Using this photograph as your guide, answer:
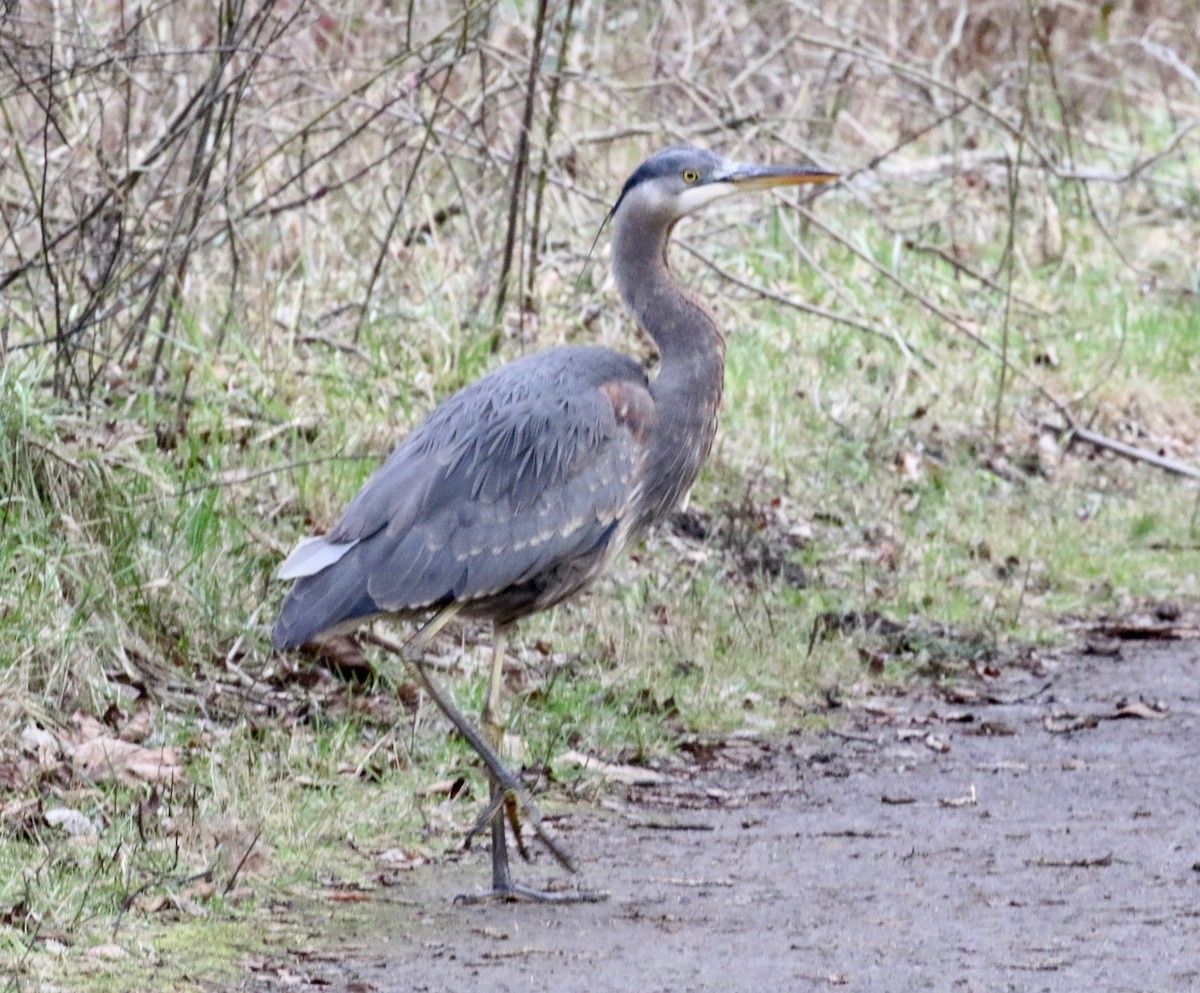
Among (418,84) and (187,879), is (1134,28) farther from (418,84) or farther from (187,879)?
(187,879)

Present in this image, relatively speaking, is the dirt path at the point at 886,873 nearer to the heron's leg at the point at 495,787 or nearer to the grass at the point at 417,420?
the heron's leg at the point at 495,787

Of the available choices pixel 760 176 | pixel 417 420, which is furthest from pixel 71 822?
pixel 417 420

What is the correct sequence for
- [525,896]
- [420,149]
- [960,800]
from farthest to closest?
[420,149] < [960,800] < [525,896]

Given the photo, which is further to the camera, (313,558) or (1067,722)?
(1067,722)

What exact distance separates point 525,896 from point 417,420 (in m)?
3.82

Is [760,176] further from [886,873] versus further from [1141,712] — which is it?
[1141,712]

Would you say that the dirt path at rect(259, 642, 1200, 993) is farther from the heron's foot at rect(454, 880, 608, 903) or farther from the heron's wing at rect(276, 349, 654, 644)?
the heron's wing at rect(276, 349, 654, 644)

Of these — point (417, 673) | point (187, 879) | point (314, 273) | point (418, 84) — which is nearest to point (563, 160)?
point (314, 273)

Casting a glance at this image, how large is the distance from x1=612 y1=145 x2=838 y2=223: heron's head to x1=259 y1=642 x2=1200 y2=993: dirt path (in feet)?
5.78

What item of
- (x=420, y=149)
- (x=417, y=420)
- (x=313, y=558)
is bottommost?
(x=417, y=420)

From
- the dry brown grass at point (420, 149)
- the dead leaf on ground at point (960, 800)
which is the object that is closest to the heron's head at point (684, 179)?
the dry brown grass at point (420, 149)

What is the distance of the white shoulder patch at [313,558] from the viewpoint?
5344 millimetres

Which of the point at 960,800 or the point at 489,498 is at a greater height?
the point at 489,498

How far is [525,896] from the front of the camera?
493cm
